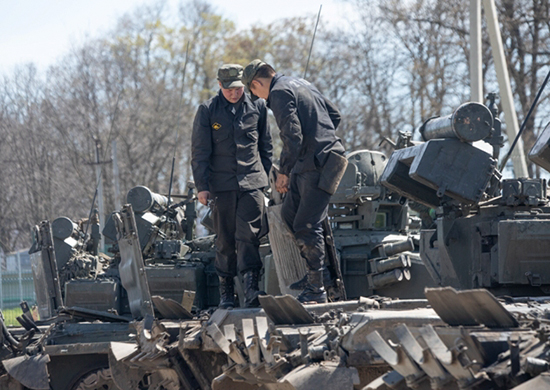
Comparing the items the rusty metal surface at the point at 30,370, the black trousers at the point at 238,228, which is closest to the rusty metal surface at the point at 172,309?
the black trousers at the point at 238,228

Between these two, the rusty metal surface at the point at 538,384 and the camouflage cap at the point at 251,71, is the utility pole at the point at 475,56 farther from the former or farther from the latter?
the rusty metal surface at the point at 538,384

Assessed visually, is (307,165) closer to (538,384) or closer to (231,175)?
(231,175)

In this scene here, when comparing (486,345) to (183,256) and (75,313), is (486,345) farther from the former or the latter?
(183,256)

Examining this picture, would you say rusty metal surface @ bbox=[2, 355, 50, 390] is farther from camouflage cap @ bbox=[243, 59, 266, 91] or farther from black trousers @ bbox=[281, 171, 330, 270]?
camouflage cap @ bbox=[243, 59, 266, 91]

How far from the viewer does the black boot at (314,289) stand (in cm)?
715

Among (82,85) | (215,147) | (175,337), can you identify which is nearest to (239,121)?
(215,147)

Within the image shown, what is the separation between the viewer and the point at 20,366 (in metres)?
9.64

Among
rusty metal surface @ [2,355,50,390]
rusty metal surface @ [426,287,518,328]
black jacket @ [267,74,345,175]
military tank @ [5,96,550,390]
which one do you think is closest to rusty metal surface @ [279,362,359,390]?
military tank @ [5,96,550,390]

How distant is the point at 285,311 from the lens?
20.0 ft

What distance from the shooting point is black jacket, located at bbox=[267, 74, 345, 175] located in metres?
7.07

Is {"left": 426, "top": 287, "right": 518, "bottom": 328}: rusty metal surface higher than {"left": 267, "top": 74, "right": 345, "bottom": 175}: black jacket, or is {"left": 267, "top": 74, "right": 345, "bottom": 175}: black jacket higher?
{"left": 267, "top": 74, "right": 345, "bottom": 175}: black jacket

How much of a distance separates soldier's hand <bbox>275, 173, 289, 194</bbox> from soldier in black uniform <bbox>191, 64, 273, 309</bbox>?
0.67 metres

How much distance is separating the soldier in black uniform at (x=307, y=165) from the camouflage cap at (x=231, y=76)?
0.85m

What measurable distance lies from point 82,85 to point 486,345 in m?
30.2
